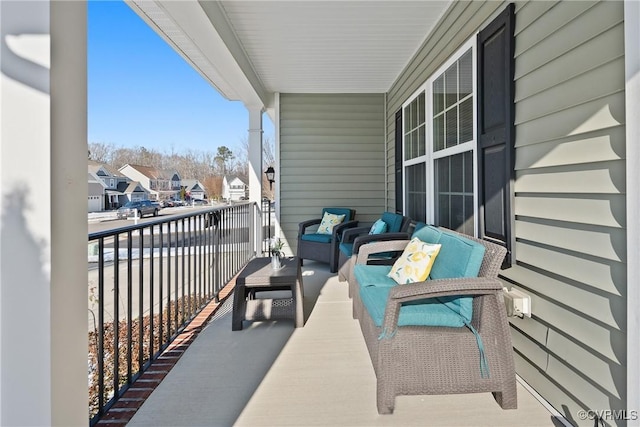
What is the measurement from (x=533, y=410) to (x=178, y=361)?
6.82 ft

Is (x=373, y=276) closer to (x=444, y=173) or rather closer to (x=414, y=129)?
(x=444, y=173)

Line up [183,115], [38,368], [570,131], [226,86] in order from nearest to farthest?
[38,368] < [570,131] < [226,86] < [183,115]

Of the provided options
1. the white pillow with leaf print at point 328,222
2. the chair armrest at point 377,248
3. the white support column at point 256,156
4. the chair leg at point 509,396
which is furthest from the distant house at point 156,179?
the chair leg at point 509,396

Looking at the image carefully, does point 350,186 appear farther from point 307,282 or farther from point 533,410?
point 533,410

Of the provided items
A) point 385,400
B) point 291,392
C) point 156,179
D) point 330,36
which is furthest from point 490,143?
point 156,179

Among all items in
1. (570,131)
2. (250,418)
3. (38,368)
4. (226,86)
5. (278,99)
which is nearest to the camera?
(38,368)

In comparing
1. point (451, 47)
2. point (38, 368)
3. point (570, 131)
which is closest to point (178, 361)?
point (38, 368)

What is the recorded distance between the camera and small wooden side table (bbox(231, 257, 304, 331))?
2738mm

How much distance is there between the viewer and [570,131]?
64.1 inches

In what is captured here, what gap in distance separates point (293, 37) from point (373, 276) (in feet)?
8.93

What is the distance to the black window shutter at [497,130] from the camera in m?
2.10

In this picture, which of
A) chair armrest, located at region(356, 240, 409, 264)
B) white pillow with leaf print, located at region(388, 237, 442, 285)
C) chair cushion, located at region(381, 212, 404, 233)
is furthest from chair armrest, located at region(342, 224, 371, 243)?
white pillow with leaf print, located at region(388, 237, 442, 285)

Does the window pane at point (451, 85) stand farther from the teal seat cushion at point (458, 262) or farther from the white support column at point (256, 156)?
the white support column at point (256, 156)

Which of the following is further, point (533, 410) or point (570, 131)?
point (533, 410)
